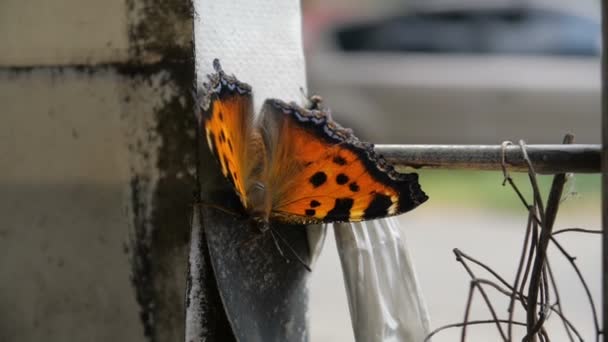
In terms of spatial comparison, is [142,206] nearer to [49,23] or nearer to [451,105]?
[49,23]

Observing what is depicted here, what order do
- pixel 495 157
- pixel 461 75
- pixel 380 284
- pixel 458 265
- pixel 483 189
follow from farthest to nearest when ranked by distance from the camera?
1. pixel 461 75
2. pixel 483 189
3. pixel 458 265
4. pixel 380 284
5. pixel 495 157

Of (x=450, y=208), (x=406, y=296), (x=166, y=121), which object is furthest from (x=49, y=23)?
(x=450, y=208)

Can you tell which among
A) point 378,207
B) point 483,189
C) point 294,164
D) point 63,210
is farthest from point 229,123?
point 483,189

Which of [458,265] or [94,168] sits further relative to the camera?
[458,265]

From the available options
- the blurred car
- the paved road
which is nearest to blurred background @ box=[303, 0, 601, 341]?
the blurred car

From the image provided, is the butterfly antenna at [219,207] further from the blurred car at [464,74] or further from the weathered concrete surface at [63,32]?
the blurred car at [464,74]

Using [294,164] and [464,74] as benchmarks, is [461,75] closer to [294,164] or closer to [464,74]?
[464,74]

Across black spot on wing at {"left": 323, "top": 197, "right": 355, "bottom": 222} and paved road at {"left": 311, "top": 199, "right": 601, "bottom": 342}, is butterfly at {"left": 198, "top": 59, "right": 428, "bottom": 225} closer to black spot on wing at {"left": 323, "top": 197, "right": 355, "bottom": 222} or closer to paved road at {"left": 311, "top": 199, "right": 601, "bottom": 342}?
black spot on wing at {"left": 323, "top": 197, "right": 355, "bottom": 222}
